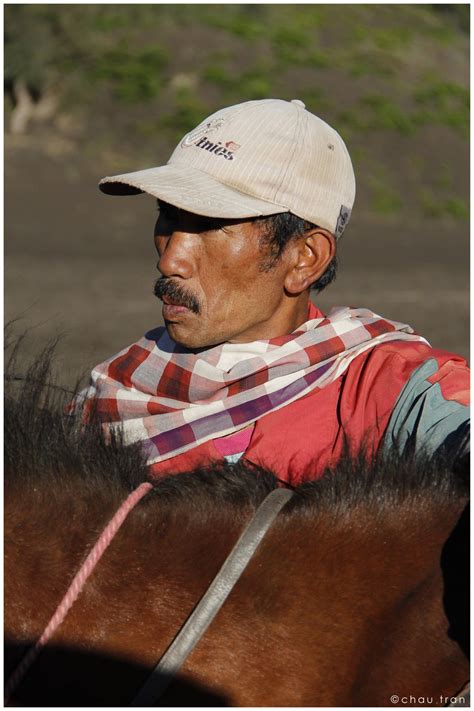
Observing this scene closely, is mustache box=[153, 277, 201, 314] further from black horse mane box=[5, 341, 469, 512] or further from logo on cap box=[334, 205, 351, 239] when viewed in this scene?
black horse mane box=[5, 341, 469, 512]

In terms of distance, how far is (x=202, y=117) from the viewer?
647 inches

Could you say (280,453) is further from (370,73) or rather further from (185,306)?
(370,73)

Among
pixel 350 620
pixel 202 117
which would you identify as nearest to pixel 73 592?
pixel 350 620

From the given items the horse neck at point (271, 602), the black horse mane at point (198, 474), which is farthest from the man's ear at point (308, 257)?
the horse neck at point (271, 602)

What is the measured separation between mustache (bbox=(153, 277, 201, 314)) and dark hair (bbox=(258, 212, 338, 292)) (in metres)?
0.17

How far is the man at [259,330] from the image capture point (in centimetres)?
199

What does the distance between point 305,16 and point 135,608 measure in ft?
64.1

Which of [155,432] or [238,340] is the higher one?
[238,340]

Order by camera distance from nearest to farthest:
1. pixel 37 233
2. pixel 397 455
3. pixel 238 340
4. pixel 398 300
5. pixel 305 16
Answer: pixel 397 455 < pixel 238 340 < pixel 398 300 < pixel 37 233 < pixel 305 16

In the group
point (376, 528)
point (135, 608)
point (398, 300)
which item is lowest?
point (398, 300)

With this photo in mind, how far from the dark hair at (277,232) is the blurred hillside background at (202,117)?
8959 mm

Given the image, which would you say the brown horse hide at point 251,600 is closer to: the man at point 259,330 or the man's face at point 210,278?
the man at point 259,330

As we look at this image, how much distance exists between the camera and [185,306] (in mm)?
2100

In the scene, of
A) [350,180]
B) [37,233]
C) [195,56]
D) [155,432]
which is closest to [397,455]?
[155,432]
